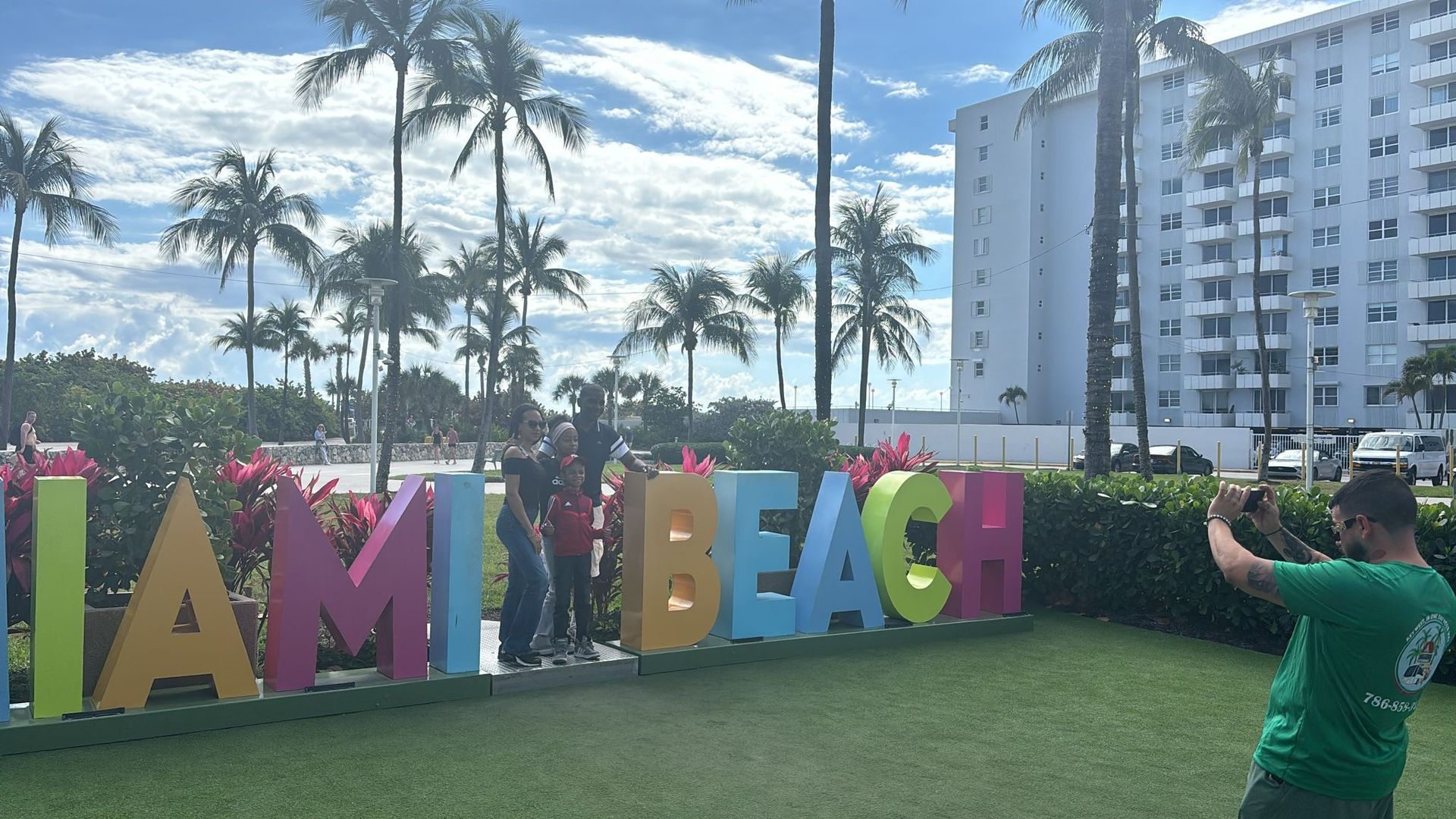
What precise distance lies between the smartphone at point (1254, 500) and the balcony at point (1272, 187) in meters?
63.0

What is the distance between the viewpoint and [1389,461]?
34625 millimetres

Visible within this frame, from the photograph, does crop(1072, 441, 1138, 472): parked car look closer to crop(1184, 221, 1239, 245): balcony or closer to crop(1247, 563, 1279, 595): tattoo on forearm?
crop(1184, 221, 1239, 245): balcony

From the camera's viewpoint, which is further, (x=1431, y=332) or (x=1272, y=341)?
(x=1272, y=341)

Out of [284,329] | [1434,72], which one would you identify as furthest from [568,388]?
[1434,72]

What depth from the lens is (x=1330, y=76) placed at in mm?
57719

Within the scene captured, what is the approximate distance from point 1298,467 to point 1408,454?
3.42 metres

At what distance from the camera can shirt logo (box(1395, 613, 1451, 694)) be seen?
291cm

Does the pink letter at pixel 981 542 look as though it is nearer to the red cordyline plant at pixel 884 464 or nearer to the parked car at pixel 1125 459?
→ the red cordyline plant at pixel 884 464

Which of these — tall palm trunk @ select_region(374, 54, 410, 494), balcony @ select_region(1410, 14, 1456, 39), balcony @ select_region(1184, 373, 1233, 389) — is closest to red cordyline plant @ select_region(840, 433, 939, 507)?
tall palm trunk @ select_region(374, 54, 410, 494)

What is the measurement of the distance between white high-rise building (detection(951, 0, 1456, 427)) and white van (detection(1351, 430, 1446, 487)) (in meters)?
19.6

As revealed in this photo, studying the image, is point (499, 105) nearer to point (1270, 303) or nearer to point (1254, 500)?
point (1254, 500)

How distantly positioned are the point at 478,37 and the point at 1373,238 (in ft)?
165

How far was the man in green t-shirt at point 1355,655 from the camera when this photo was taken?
2906 millimetres

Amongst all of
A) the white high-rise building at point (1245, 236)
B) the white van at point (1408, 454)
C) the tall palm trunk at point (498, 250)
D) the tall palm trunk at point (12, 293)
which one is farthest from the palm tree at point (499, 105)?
the white high-rise building at point (1245, 236)
